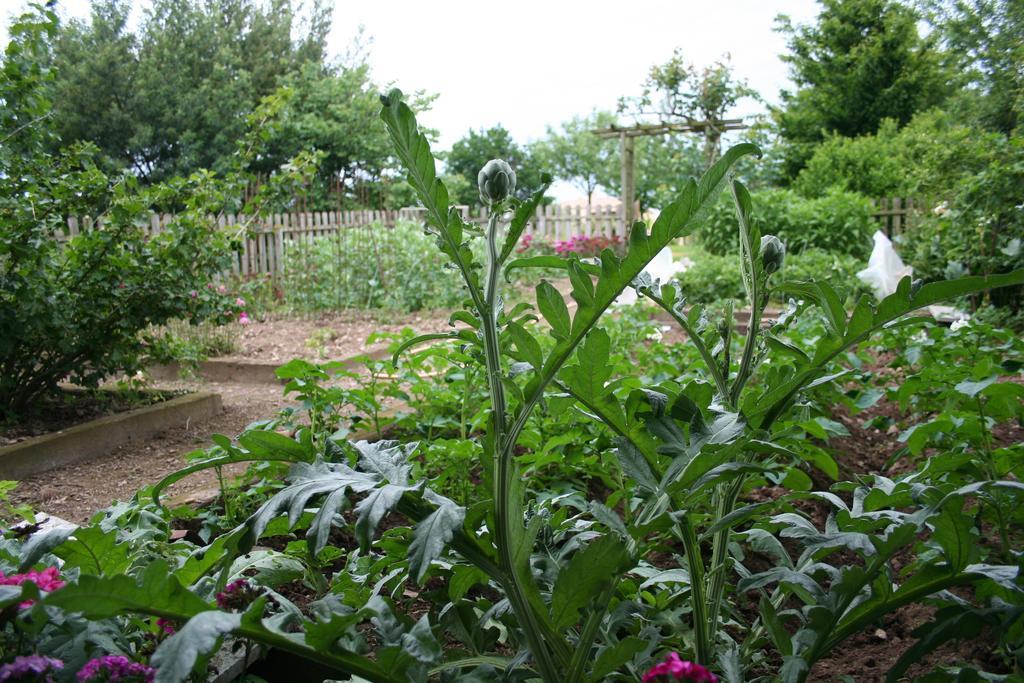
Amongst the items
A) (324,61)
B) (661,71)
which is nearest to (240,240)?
(661,71)

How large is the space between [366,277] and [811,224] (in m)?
6.39

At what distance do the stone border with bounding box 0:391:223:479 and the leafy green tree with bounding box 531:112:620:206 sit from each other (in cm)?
3495

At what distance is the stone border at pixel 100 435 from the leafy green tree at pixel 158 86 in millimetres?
17123

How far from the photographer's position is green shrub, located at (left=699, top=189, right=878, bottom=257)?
11.0 m

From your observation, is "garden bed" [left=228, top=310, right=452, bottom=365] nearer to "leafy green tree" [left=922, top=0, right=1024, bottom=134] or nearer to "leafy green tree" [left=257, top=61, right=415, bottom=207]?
"leafy green tree" [left=922, top=0, right=1024, bottom=134]

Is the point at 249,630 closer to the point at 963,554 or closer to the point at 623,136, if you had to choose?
the point at 963,554

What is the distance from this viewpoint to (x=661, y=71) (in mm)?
14359

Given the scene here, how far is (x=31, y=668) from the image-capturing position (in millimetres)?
943

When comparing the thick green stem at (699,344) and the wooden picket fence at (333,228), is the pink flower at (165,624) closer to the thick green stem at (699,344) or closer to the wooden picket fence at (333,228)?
the thick green stem at (699,344)

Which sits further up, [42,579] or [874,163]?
[874,163]

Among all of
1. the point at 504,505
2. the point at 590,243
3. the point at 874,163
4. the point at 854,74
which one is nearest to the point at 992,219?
the point at 504,505

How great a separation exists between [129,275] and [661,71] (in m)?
12.5

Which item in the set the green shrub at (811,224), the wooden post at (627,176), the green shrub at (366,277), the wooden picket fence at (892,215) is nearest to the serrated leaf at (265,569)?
the green shrub at (366,277)

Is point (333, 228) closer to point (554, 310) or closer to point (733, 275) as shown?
point (733, 275)
